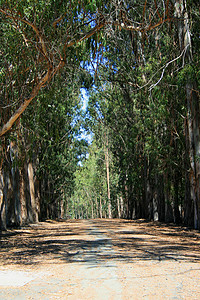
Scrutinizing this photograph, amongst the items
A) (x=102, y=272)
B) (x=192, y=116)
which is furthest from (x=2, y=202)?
(x=102, y=272)

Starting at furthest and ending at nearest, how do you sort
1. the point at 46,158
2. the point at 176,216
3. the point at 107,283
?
the point at 46,158 < the point at 176,216 < the point at 107,283

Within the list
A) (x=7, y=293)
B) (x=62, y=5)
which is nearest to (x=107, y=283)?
(x=7, y=293)

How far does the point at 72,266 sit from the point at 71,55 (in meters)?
7.23

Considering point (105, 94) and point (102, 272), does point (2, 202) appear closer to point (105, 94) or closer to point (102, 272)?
point (102, 272)

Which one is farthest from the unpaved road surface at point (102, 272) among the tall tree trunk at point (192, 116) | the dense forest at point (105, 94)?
the tall tree trunk at point (192, 116)

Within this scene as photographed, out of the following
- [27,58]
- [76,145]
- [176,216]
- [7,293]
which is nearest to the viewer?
[7,293]

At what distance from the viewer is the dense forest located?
10.9 m

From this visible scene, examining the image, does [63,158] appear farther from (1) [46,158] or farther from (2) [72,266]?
(2) [72,266]

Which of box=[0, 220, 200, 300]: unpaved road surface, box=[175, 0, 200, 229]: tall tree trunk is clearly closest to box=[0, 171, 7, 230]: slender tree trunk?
box=[0, 220, 200, 300]: unpaved road surface

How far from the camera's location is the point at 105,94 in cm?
3244

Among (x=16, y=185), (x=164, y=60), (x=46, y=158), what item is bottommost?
(x=16, y=185)

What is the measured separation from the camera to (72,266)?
764 centimetres

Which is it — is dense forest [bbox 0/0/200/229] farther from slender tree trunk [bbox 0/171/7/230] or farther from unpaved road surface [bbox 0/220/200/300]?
unpaved road surface [bbox 0/220/200/300]

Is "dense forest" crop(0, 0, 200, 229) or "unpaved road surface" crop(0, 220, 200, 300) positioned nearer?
"unpaved road surface" crop(0, 220, 200, 300)
